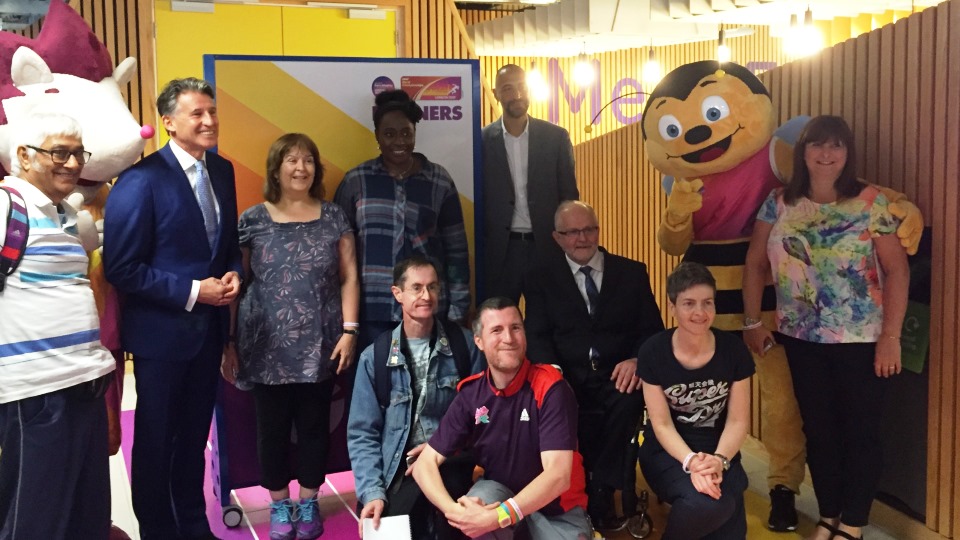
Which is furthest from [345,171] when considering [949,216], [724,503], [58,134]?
[949,216]

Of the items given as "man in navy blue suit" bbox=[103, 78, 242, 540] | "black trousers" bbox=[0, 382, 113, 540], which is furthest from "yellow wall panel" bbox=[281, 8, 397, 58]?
"black trousers" bbox=[0, 382, 113, 540]

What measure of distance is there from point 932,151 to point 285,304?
2.46 meters

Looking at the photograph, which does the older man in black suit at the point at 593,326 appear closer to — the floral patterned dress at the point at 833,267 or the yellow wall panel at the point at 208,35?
the floral patterned dress at the point at 833,267

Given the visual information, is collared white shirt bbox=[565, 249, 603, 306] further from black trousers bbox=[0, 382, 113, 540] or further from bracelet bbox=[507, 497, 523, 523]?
black trousers bbox=[0, 382, 113, 540]

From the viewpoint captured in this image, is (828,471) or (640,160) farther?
(640,160)

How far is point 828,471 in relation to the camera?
11.0 feet

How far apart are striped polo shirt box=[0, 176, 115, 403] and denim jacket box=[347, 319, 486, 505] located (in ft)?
3.10

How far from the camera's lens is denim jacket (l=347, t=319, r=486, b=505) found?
123 inches

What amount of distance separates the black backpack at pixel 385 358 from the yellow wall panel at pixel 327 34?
3.91 meters

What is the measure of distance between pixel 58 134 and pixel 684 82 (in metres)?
2.38

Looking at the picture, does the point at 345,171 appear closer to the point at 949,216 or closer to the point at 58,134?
the point at 58,134

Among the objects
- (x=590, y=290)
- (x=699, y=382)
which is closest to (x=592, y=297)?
(x=590, y=290)

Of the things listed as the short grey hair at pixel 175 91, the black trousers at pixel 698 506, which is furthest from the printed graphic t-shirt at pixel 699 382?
the short grey hair at pixel 175 91

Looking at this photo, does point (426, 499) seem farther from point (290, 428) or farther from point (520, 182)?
point (520, 182)
